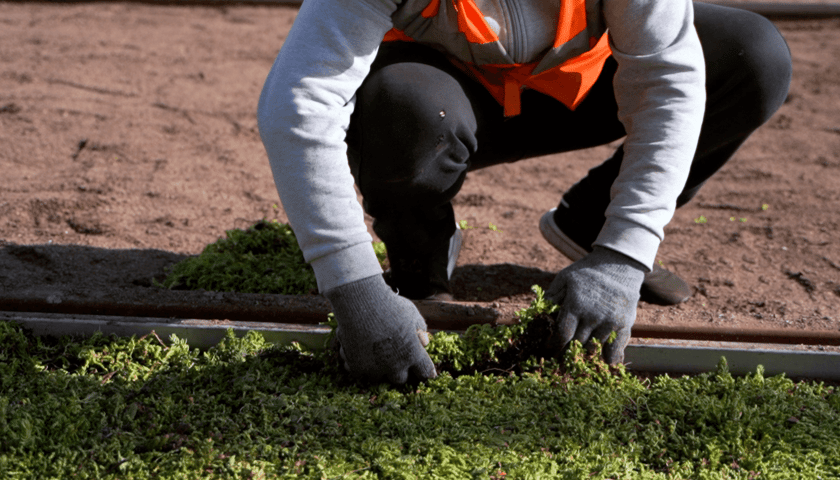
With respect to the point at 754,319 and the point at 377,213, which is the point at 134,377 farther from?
the point at 754,319

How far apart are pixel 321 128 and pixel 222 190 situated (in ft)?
4.93

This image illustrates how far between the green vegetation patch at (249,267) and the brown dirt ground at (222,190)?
15 cm

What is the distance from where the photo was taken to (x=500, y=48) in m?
1.45

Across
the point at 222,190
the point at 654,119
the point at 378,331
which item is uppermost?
the point at 654,119

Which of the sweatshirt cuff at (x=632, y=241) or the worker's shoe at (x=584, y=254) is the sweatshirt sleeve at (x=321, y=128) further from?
the worker's shoe at (x=584, y=254)

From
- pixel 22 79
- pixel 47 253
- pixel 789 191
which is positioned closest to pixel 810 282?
pixel 789 191

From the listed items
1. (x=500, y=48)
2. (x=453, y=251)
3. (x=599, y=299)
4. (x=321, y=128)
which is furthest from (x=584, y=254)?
(x=321, y=128)

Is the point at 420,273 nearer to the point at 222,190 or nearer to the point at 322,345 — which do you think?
the point at 322,345

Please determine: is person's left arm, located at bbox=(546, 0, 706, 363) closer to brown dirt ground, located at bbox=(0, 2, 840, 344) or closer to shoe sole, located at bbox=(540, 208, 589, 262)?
brown dirt ground, located at bbox=(0, 2, 840, 344)

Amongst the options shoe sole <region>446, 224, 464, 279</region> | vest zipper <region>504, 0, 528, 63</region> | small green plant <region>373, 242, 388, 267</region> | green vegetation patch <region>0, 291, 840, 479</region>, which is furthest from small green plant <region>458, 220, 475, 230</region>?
vest zipper <region>504, 0, 528, 63</region>

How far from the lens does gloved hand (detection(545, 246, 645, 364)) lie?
1.43 metres

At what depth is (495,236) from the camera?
2434 millimetres

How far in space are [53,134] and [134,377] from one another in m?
2.05

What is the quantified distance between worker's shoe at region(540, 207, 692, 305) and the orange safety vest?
23.4 inches
